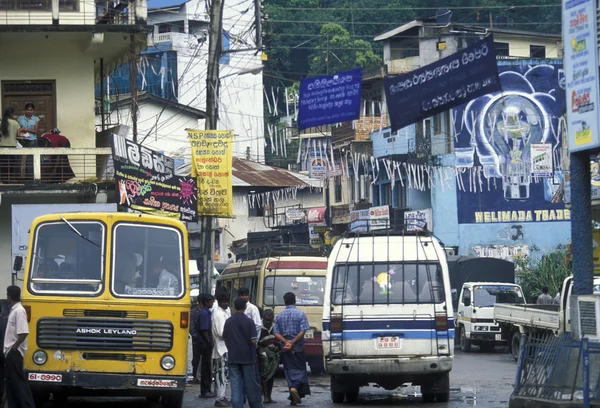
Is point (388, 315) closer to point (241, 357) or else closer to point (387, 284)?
point (387, 284)

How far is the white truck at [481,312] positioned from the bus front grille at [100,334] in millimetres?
18501

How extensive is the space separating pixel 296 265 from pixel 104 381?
1019cm

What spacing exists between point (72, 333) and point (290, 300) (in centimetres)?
421

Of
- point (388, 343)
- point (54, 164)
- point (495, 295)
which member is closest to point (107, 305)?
point (388, 343)

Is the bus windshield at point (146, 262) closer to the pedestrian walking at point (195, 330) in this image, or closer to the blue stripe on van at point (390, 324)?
the blue stripe on van at point (390, 324)

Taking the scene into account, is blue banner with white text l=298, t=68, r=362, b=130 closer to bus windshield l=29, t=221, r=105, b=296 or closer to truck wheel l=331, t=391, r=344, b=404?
truck wheel l=331, t=391, r=344, b=404

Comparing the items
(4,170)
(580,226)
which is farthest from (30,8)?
(580,226)

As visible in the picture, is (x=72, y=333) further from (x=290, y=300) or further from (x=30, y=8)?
(x=30, y=8)

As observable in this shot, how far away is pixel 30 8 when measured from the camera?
85.7 ft

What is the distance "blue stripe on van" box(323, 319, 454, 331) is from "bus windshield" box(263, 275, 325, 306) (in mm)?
7115

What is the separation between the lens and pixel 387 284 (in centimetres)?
1698

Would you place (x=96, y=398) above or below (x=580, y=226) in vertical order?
below

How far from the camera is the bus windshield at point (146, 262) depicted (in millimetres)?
14602

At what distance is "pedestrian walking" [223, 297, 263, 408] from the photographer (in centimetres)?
Answer: 1444
